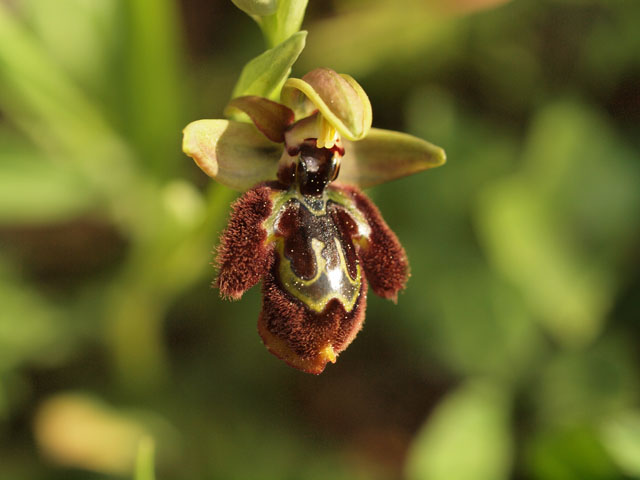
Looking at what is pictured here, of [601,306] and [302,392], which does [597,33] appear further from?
[302,392]

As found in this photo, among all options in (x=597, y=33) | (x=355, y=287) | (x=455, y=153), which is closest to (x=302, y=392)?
(x=455, y=153)

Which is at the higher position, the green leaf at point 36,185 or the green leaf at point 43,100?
the green leaf at point 43,100

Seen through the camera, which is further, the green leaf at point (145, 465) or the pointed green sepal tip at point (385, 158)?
the pointed green sepal tip at point (385, 158)

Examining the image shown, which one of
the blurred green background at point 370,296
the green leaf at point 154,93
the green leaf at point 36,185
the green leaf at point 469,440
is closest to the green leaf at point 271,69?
the blurred green background at point 370,296

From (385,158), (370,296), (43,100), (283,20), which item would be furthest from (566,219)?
(43,100)

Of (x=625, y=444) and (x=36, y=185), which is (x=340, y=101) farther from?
(x=36, y=185)

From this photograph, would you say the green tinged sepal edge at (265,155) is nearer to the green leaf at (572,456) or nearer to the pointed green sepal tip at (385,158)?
the pointed green sepal tip at (385,158)
